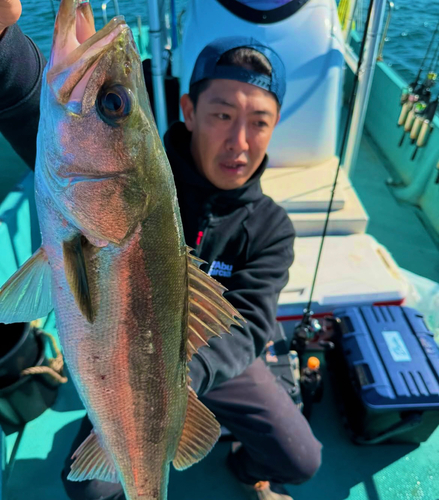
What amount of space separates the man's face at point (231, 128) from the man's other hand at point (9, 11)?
3.00 ft

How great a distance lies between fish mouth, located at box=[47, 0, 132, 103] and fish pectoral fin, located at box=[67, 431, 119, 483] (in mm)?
983

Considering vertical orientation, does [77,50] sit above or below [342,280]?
above

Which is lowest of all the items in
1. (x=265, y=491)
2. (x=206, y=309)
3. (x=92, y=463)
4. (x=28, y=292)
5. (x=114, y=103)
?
(x=265, y=491)

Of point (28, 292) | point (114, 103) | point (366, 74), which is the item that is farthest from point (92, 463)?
point (366, 74)

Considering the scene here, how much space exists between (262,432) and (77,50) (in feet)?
5.67

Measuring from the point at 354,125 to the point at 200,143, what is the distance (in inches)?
79.7

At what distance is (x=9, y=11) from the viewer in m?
1.06

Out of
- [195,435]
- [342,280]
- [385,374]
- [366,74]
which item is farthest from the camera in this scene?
[366,74]

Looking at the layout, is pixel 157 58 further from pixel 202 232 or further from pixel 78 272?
pixel 78 272

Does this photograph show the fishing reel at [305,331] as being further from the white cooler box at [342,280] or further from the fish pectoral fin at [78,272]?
the fish pectoral fin at [78,272]

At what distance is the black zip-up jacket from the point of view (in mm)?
1756

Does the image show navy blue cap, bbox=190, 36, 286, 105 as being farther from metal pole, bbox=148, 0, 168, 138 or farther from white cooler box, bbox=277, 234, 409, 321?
white cooler box, bbox=277, 234, 409, 321

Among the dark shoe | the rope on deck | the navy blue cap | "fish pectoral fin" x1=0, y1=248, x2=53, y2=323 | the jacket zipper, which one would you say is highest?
the navy blue cap

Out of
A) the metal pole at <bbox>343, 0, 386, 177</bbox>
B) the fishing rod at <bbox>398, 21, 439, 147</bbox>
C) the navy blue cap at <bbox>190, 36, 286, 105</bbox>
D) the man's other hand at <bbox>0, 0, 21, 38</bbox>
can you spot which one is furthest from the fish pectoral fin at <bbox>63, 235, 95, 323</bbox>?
the fishing rod at <bbox>398, 21, 439, 147</bbox>
